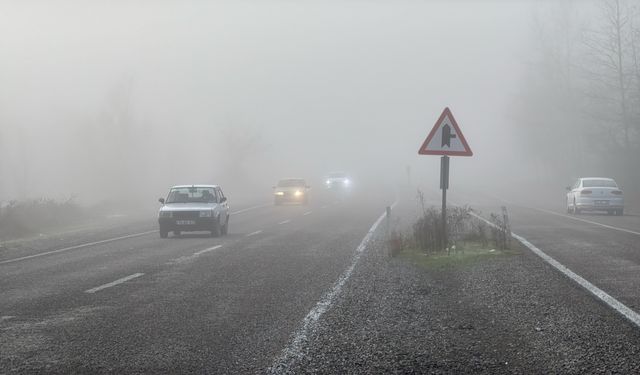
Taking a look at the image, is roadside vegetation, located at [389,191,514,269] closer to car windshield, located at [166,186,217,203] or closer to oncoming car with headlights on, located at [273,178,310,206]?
car windshield, located at [166,186,217,203]

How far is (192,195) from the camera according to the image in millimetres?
21094

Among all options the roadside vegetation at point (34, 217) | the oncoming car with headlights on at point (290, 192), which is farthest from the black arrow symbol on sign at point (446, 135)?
→ the oncoming car with headlights on at point (290, 192)

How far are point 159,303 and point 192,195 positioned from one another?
12837 millimetres

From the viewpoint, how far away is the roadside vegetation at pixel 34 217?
24.8m

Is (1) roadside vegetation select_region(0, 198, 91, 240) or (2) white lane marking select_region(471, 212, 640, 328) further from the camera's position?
(1) roadside vegetation select_region(0, 198, 91, 240)

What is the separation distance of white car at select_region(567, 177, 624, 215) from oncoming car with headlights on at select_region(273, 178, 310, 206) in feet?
59.8

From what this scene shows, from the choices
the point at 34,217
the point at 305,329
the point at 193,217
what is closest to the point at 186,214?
the point at 193,217

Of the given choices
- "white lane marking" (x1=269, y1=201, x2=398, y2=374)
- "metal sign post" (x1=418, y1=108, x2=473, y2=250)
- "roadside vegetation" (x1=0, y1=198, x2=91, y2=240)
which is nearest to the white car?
"metal sign post" (x1=418, y1=108, x2=473, y2=250)

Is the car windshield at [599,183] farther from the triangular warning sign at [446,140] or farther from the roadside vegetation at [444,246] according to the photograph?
the triangular warning sign at [446,140]

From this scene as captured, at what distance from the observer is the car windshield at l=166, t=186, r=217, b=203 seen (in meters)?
20.8

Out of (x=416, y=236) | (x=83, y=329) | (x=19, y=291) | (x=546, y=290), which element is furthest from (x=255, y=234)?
(x=83, y=329)

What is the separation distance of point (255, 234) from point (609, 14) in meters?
30.5

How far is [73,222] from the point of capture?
3186 cm

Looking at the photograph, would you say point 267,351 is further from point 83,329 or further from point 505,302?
point 505,302
